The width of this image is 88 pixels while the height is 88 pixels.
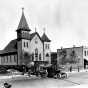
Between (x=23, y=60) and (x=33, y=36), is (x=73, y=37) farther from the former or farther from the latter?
(x=33, y=36)

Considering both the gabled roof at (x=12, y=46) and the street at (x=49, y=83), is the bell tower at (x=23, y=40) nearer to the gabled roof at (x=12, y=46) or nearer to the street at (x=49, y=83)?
the gabled roof at (x=12, y=46)

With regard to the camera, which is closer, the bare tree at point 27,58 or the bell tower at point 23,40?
the bare tree at point 27,58

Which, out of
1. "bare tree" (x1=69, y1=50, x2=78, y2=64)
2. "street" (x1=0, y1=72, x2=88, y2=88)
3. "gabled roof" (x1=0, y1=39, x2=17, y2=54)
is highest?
"gabled roof" (x1=0, y1=39, x2=17, y2=54)

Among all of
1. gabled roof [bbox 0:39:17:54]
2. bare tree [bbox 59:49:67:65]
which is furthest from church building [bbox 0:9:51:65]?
bare tree [bbox 59:49:67:65]

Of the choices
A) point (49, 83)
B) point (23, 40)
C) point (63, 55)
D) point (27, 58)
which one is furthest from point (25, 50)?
point (49, 83)

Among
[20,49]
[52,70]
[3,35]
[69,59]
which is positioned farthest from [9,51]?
[3,35]

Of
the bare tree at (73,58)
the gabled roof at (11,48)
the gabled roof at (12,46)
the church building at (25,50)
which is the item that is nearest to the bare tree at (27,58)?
the church building at (25,50)

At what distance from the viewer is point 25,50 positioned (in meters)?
31.2

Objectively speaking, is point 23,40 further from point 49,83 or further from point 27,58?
point 49,83

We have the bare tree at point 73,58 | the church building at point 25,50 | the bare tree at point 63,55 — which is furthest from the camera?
the church building at point 25,50

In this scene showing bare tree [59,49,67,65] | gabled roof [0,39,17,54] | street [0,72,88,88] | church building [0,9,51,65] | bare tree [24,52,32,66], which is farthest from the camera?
gabled roof [0,39,17,54]

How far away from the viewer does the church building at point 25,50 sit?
99.5 ft

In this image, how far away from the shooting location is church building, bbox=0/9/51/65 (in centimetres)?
3033

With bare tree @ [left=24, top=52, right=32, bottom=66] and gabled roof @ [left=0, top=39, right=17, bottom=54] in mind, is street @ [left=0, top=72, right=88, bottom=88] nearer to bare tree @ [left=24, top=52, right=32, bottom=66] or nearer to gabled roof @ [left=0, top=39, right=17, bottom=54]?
bare tree @ [left=24, top=52, right=32, bottom=66]
